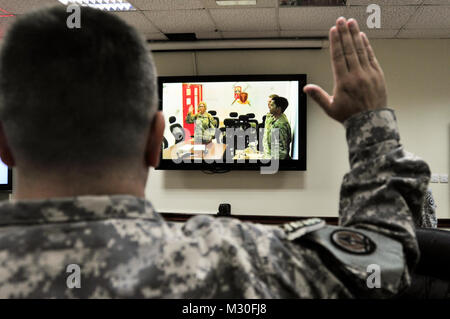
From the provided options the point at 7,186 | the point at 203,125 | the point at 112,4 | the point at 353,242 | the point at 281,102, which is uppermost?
the point at 112,4

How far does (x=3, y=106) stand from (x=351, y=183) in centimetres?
60

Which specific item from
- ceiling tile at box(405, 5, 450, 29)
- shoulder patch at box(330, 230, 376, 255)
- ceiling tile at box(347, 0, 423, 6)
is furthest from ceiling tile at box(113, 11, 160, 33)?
shoulder patch at box(330, 230, 376, 255)

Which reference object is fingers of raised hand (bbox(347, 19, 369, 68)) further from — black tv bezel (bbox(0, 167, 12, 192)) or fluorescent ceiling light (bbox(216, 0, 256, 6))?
black tv bezel (bbox(0, 167, 12, 192))

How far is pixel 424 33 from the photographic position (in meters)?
3.62

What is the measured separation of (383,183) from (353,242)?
12cm

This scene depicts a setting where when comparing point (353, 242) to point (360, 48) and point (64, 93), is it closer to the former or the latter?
point (360, 48)

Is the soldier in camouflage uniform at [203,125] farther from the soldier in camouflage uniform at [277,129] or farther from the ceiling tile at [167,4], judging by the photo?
the ceiling tile at [167,4]

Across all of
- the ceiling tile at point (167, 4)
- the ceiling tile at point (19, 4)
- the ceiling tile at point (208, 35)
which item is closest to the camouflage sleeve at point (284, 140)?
the ceiling tile at point (208, 35)

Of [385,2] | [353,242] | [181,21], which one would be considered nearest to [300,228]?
[353,242]

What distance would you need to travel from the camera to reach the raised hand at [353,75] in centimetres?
63

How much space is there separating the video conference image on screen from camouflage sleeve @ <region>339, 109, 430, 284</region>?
10.4 feet

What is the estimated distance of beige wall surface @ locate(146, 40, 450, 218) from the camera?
12.4ft

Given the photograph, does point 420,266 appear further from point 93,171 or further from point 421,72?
point 421,72

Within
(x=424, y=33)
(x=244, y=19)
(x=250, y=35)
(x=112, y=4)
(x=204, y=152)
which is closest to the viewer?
(x=112, y=4)
